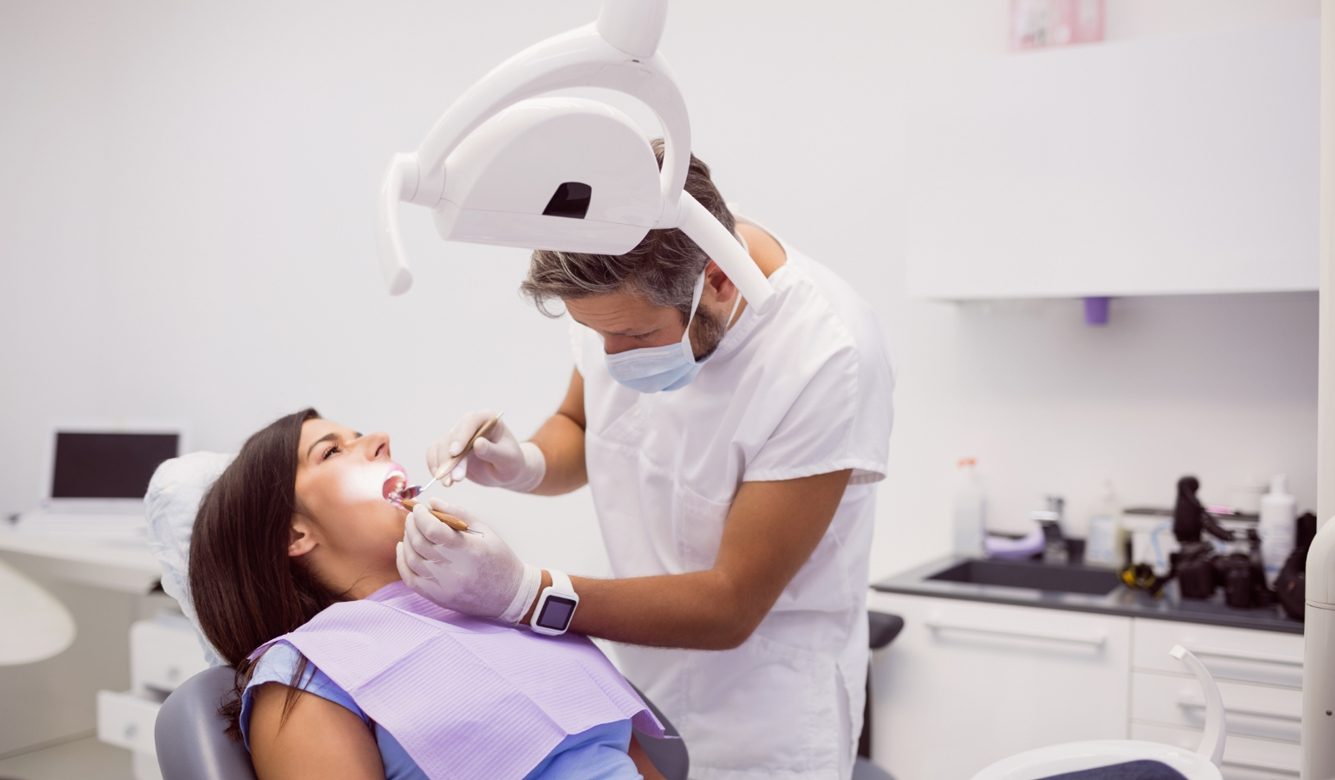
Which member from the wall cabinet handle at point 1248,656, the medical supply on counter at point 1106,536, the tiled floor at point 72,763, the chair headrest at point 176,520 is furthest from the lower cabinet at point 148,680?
the wall cabinet handle at point 1248,656

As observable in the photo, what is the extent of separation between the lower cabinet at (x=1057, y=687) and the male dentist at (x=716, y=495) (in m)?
0.60

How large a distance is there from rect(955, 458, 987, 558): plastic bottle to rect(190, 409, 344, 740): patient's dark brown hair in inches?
61.9

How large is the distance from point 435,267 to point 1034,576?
78.2 inches

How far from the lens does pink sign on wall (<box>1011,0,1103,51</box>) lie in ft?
7.26

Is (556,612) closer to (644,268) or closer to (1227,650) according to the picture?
(644,268)

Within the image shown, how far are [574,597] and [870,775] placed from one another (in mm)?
793

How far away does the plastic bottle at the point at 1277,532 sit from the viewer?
76.7 inches

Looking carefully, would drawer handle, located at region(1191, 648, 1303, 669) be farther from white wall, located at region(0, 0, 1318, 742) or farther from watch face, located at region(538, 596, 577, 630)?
watch face, located at region(538, 596, 577, 630)

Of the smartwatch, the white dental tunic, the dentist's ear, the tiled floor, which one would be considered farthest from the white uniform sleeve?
the tiled floor

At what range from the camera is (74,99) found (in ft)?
12.4

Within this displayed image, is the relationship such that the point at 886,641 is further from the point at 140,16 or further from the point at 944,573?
the point at 140,16

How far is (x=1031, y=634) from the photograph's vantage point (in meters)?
1.92

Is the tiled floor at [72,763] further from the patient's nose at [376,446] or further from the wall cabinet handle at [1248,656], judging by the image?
the wall cabinet handle at [1248,656]

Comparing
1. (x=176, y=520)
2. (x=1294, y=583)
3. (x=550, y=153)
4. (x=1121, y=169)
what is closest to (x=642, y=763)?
(x=176, y=520)
